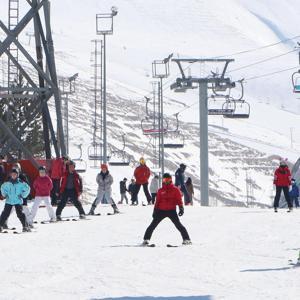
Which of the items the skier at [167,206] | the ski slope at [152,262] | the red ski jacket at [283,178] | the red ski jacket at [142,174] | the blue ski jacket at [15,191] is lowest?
the ski slope at [152,262]

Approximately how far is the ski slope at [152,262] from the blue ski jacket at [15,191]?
726mm

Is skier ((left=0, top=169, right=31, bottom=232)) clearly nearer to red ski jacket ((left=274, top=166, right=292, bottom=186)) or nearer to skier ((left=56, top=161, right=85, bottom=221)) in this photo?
skier ((left=56, top=161, right=85, bottom=221))

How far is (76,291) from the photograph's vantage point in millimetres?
10258

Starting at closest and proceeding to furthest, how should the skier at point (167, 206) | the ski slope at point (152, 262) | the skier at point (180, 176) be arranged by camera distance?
the ski slope at point (152, 262)
the skier at point (167, 206)
the skier at point (180, 176)

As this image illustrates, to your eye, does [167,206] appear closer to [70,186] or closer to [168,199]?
[168,199]

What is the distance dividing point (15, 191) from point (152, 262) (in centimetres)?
551

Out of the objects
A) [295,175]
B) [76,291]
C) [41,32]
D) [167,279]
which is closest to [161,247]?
[167,279]

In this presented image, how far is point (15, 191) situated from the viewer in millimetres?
17766

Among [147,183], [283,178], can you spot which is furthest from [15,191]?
[147,183]

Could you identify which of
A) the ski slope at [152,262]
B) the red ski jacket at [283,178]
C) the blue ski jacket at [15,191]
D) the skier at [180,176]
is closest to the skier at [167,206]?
the ski slope at [152,262]

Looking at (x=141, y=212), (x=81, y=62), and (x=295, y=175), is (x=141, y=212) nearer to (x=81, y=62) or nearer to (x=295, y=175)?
(x=295, y=175)

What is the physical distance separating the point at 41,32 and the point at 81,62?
16199 centimetres

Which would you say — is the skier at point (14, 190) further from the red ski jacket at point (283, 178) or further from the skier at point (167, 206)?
the red ski jacket at point (283, 178)

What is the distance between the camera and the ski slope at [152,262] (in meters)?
10.2
